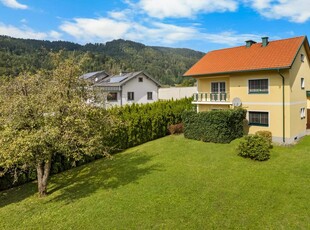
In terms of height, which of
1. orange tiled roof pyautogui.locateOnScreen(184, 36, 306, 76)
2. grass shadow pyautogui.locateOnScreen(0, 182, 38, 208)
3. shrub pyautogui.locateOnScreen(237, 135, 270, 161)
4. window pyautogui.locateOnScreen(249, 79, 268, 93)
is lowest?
grass shadow pyautogui.locateOnScreen(0, 182, 38, 208)

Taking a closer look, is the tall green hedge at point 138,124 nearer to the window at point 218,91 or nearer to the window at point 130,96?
the window at point 218,91

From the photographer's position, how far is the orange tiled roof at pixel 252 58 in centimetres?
1901

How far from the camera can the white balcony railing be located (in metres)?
22.2

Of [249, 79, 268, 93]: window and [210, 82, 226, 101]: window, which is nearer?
[249, 79, 268, 93]: window

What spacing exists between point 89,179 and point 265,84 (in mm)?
15631

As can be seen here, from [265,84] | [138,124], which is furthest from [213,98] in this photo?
[138,124]

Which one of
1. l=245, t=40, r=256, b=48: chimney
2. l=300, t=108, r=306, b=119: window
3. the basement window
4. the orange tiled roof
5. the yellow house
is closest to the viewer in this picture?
the yellow house

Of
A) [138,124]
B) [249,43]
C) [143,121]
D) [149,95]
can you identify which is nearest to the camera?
[138,124]

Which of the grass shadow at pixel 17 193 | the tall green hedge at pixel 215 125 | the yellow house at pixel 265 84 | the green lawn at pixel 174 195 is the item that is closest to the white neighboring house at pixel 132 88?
the yellow house at pixel 265 84

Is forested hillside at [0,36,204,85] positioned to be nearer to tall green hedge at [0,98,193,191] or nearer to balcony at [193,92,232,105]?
tall green hedge at [0,98,193,191]

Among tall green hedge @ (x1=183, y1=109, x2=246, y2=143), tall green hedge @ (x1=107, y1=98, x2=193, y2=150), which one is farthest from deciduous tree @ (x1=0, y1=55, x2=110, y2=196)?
tall green hedge @ (x1=183, y1=109, x2=246, y2=143)

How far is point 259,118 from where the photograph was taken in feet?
66.4

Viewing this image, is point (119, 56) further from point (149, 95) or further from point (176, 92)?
point (176, 92)

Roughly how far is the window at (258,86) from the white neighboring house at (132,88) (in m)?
20.5
